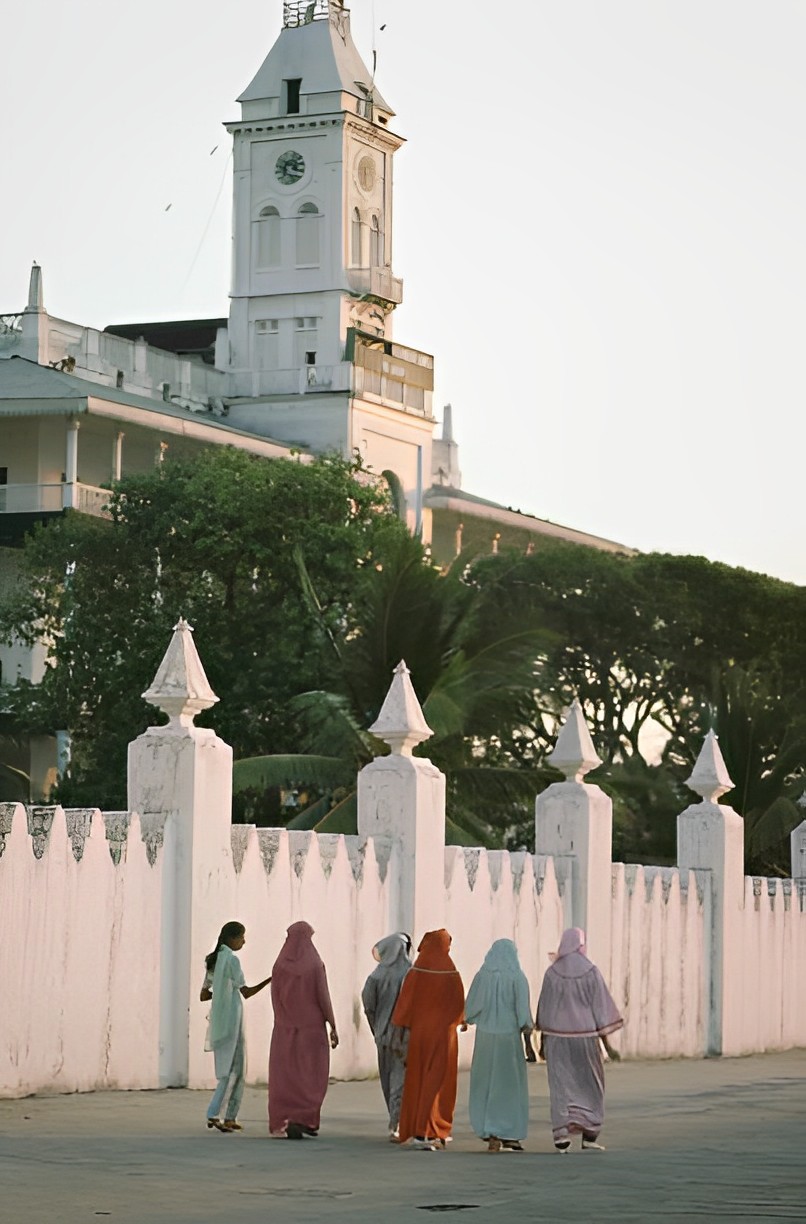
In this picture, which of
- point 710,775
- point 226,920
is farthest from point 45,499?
point 226,920

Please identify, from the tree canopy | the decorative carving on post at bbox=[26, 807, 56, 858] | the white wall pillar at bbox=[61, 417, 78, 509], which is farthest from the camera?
the white wall pillar at bbox=[61, 417, 78, 509]

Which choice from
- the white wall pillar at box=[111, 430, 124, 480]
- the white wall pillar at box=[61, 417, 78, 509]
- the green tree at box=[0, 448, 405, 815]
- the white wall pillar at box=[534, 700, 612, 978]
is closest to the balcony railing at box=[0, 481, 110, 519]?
the white wall pillar at box=[61, 417, 78, 509]

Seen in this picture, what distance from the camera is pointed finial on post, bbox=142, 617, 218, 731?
15234mm

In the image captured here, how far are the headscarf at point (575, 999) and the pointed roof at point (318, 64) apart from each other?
47.5 meters

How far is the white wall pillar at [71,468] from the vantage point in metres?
44.6

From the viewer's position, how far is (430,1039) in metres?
13.1

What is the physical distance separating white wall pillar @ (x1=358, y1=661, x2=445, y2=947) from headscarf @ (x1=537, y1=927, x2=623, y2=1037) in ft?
12.6

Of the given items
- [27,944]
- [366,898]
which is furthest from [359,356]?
[27,944]

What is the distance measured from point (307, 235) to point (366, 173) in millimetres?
2175

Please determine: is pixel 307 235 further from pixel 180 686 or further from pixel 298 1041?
pixel 298 1041

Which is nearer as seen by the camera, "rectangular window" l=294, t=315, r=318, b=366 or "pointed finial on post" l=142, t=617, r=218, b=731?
"pointed finial on post" l=142, t=617, r=218, b=731

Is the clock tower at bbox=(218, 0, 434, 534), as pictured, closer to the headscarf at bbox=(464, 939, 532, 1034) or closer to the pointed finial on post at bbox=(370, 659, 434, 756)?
the pointed finial on post at bbox=(370, 659, 434, 756)

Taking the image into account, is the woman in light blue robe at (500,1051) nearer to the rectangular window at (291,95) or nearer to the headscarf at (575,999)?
the headscarf at (575,999)

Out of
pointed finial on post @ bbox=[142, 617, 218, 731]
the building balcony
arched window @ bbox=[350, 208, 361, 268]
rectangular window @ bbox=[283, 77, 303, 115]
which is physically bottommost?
pointed finial on post @ bbox=[142, 617, 218, 731]
